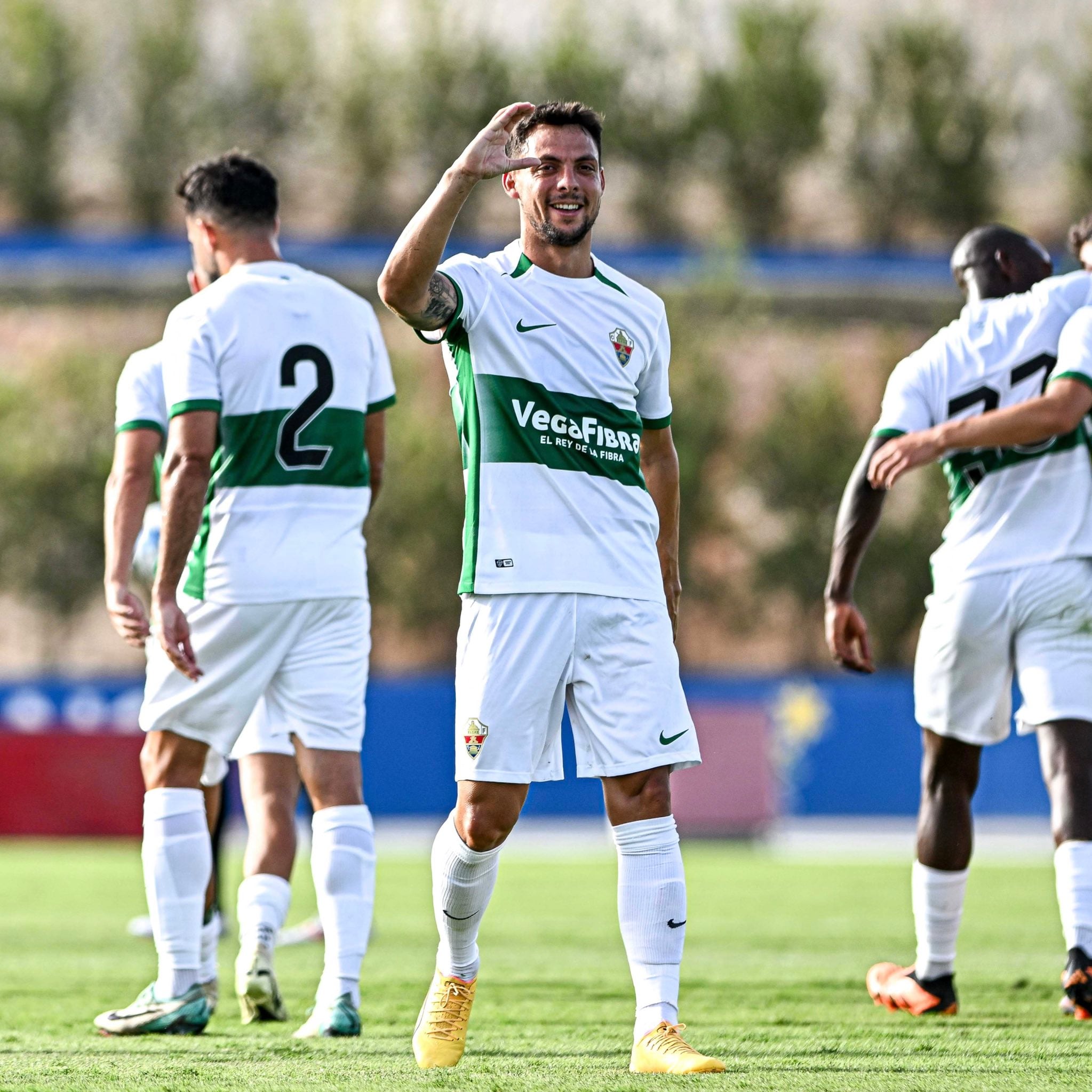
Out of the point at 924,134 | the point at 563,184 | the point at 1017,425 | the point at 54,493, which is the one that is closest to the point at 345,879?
the point at 563,184

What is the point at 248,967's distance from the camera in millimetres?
5703

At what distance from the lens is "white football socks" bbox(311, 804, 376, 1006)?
18.6 ft

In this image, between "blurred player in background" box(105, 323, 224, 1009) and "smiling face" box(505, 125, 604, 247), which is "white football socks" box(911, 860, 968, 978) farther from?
"smiling face" box(505, 125, 604, 247)

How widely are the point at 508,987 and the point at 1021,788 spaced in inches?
584

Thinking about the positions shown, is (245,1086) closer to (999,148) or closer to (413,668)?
(413,668)

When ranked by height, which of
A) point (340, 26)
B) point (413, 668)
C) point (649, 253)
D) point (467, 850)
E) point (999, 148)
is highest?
point (340, 26)

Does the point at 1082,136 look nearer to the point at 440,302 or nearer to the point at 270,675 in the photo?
the point at 270,675

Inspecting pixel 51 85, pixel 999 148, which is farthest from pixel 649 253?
pixel 51 85

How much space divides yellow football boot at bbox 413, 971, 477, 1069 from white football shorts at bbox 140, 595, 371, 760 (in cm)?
114

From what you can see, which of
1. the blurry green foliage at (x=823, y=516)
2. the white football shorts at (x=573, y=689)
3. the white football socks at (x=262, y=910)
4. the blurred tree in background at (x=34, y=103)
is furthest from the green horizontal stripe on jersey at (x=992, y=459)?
the blurred tree in background at (x=34, y=103)

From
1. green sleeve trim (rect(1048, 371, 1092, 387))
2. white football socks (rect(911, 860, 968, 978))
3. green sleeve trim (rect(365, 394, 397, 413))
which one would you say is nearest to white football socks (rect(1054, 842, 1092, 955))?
white football socks (rect(911, 860, 968, 978))

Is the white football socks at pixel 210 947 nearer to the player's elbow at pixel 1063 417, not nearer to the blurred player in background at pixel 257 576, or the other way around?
the blurred player in background at pixel 257 576

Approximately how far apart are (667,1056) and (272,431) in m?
2.42

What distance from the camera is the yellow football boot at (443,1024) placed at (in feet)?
15.7
